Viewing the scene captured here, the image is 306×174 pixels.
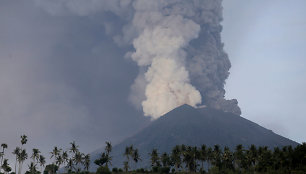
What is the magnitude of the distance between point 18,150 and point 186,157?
77.8 metres

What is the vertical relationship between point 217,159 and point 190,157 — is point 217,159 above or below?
below

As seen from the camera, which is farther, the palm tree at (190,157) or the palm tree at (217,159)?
the palm tree at (190,157)

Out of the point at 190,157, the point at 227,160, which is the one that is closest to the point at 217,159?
the point at 227,160

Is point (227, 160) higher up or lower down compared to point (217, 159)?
lower down

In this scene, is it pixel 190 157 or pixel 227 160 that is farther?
pixel 190 157

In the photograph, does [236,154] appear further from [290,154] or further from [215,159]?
[290,154]

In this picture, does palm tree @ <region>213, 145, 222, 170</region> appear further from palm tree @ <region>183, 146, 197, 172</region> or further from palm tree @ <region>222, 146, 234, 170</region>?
palm tree @ <region>183, 146, 197, 172</region>

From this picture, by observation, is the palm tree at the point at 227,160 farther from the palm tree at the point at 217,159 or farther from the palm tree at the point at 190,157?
the palm tree at the point at 190,157

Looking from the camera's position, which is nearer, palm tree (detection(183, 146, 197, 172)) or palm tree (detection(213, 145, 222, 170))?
palm tree (detection(213, 145, 222, 170))

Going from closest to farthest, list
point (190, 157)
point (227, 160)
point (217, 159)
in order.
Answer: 1. point (227, 160)
2. point (217, 159)
3. point (190, 157)

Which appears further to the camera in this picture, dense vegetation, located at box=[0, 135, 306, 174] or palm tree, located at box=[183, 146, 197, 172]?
palm tree, located at box=[183, 146, 197, 172]

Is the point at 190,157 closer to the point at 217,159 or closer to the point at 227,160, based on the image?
the point at 217,159

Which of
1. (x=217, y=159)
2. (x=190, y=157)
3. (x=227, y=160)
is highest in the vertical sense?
(x=190, y=157)

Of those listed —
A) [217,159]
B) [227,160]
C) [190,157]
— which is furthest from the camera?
[190,157]
